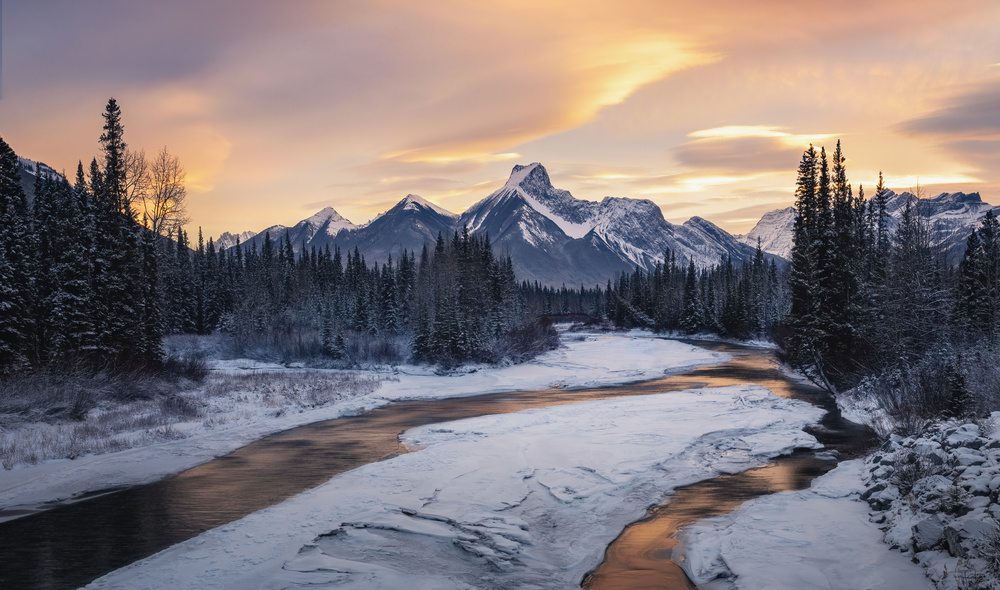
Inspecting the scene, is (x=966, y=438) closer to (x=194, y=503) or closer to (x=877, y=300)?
(x=194, y=503)

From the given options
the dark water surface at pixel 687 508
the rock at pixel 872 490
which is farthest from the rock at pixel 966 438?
the dark water surface at pixel 687 508

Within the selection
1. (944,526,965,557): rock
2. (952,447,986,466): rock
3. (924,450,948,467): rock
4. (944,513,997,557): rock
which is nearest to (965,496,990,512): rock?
(944,513,997,557): rock

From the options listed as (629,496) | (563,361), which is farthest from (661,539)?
(563,361)

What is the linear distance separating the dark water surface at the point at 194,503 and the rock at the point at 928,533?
382 centimetres

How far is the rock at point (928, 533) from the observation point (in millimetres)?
8602

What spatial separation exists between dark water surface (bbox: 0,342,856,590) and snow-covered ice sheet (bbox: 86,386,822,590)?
2.44ft

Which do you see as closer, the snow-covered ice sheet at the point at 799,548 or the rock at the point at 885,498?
the snow-covered ice sheet at the point at 799,548

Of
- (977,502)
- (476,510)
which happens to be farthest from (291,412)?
(977,502)

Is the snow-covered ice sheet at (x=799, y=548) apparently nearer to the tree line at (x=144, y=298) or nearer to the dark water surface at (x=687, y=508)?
the dark water surface at (x=687, y=508)

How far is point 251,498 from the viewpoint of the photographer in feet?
44.9

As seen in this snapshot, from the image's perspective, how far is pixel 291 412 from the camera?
27.0 m

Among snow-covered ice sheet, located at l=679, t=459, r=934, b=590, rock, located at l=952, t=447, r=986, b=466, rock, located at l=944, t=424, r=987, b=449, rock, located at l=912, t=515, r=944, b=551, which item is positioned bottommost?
snow-covered ice sheet, located at l=679, t=459, r=934, b=590

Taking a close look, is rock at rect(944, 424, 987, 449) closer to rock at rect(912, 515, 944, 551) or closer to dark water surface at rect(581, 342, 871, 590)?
rock at rect(912, 515, 944, 551)

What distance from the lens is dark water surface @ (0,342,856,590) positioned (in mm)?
9773
